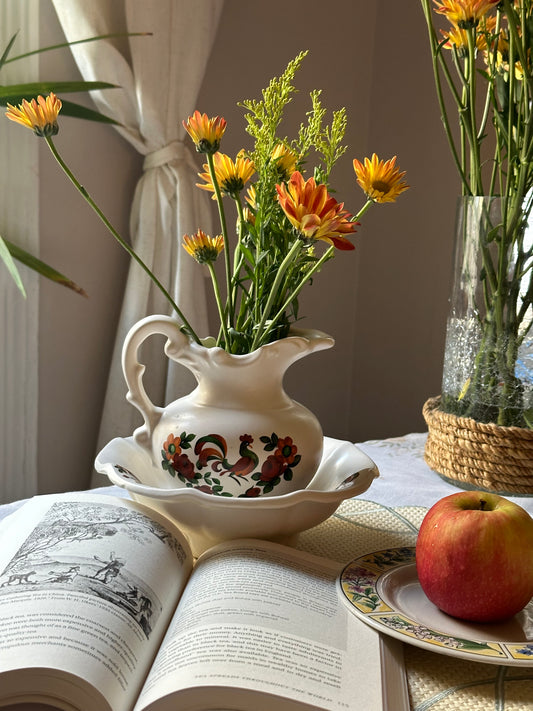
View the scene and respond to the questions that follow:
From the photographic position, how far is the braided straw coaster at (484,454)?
1046 mm

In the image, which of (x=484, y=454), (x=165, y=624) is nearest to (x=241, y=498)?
(x=165, y=624)

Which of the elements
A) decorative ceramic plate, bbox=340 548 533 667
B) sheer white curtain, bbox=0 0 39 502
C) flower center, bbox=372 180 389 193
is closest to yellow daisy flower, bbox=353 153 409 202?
flower center, bbox=372 180 389 193

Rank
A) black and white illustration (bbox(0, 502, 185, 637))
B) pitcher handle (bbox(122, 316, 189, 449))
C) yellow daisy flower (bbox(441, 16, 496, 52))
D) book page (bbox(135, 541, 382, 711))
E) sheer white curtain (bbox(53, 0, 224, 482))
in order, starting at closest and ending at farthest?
book page (bbox(135, 541, 382, 711)) < black and white illustration (bbox(0, 502, 185, 637)) < pitcher handle (bbox(122, 316, 189, 449)) < yellow daisy flower (bbox(441, 16, 496, 52)) < sheer white curtain (bbox(53, 0, 224, 482))

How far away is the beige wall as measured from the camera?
6.23 feet

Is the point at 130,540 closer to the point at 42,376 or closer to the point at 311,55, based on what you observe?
the point at 42,376

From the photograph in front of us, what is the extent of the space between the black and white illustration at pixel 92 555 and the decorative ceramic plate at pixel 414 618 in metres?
0.17

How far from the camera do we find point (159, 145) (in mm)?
1893

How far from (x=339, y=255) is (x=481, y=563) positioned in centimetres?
193

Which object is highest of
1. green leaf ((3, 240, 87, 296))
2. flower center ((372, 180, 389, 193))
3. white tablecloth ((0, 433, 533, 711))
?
flower center ((372, 180, 389, 193))

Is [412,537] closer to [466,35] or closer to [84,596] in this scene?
[84,596]

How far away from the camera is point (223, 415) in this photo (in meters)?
0.79

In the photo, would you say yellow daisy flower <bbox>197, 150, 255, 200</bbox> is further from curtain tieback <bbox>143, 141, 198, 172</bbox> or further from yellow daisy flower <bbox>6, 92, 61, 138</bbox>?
curtain tieback <bbox>143, 141, 198, 172</bbox>

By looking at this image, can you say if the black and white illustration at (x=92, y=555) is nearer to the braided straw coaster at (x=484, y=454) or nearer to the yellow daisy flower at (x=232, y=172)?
the yellow daisy flower at (x=232, y=172)

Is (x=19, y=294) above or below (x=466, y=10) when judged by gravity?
below
